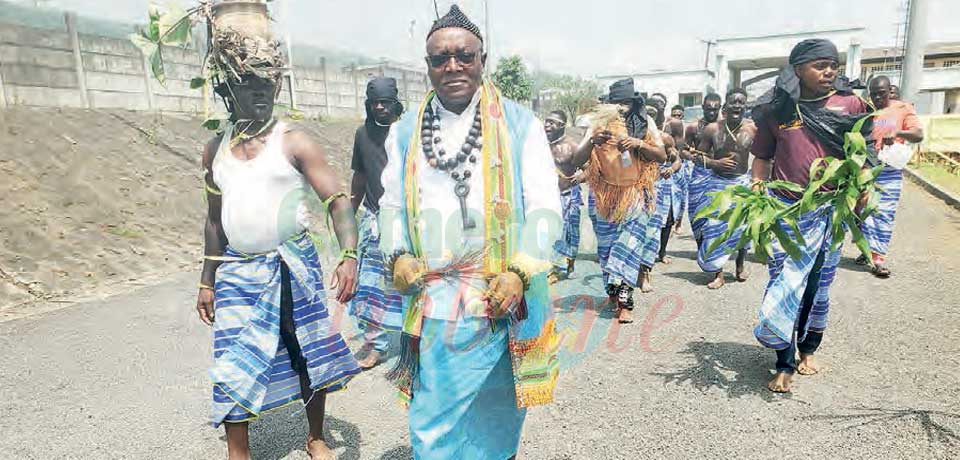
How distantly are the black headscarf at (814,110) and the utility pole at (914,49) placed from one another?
47.7ft

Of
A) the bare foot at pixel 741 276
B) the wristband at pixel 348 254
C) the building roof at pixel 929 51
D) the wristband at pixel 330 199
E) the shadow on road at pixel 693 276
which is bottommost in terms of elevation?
the shadow on road at pixel 693 276

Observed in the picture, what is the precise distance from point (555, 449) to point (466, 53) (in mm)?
1994

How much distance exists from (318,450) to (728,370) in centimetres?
261

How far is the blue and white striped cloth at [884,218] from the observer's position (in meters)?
6.55

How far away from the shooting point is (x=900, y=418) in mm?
3285

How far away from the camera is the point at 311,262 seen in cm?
295

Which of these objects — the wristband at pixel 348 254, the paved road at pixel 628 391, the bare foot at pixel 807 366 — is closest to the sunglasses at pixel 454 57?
the wristband at pixel 348 254

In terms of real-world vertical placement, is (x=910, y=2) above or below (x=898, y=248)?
above

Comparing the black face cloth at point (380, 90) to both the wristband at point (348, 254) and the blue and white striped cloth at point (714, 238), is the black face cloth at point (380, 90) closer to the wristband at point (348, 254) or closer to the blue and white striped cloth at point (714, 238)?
the wristband at point (348, 254)

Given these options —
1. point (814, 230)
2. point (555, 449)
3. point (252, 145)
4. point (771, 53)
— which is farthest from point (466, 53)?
point (771, 53)

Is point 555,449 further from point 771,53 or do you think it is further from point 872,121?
point 771,53

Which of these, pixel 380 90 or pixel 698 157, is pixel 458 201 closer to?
pixel 380 90

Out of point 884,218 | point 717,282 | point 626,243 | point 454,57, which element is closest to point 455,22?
point 454,57

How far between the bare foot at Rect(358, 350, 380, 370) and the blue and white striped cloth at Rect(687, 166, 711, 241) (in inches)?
154
